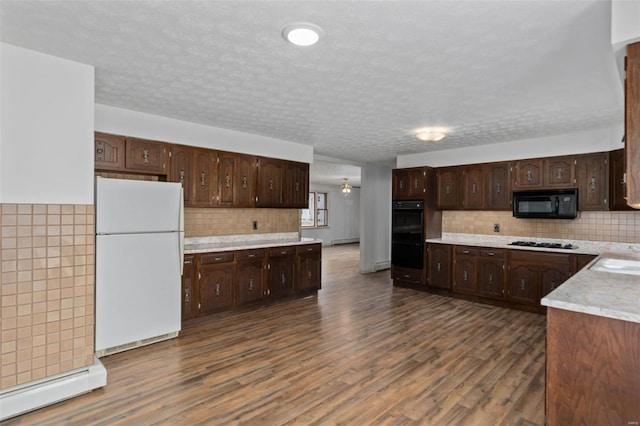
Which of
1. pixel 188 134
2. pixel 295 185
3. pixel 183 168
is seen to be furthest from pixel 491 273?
pixel 188 134

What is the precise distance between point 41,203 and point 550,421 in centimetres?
353

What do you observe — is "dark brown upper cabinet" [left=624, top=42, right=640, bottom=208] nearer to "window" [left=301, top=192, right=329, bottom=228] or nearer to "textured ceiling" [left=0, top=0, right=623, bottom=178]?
"textured ceiling" [left=0, top=0, right=623, bottom=178]

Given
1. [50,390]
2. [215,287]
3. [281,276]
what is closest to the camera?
[50,390]

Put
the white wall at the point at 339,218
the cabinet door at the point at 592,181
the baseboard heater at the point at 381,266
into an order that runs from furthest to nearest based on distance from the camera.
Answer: the white wall at the point at 339,218 < the baseboard heater at the point at 381,266 < the cabinet door at the point at 592,181

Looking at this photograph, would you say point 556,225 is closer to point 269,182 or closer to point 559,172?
point 559,172

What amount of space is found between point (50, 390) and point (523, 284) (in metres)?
5.34

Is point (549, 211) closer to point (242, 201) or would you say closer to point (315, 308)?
point (315, 308)

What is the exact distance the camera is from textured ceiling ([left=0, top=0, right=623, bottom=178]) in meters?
1.96

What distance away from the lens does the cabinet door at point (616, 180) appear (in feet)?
13.9

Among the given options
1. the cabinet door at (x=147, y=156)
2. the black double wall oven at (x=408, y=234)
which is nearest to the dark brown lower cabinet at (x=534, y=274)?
the black double wall oven at (x=408, y=234)

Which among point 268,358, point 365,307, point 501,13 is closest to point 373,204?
point 365,307

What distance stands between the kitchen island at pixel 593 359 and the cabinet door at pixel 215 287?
3469mm

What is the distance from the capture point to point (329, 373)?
2924 mm

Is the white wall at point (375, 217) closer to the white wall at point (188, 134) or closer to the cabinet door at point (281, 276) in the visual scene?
the white wall at point (188, 134)
